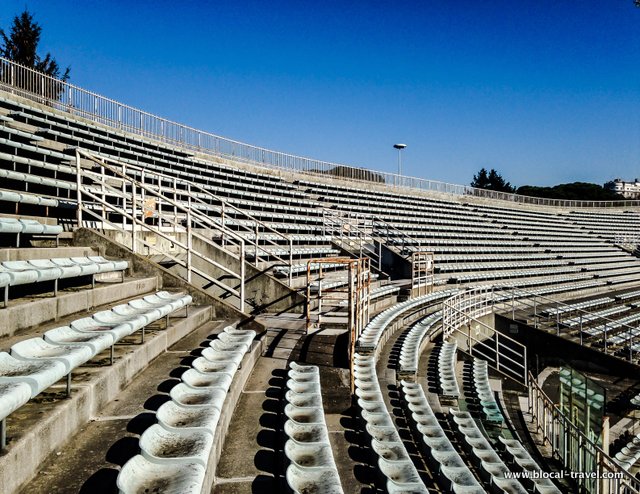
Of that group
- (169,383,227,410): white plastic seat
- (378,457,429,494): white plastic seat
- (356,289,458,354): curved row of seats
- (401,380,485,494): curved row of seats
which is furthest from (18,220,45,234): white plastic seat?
(401,380,485,494): curved row of seats

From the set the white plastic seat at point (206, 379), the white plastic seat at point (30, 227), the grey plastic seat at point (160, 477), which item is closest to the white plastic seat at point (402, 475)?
the white plastic seat at point (206, 379)

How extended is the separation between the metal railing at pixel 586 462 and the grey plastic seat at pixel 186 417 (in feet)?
11.5

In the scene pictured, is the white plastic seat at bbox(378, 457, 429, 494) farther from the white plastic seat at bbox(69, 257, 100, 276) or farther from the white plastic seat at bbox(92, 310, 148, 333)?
the white plastic seat at bbox(69, 257, 100, 276)

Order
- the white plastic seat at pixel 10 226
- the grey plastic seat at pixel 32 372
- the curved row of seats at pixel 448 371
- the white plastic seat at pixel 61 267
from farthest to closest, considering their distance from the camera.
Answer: the curved row of seats at pixel 448 371 → the white plastic seat at pixel 10 226 → the white plastic seat at pixel 61 267 → the grey plastic seat at pixel 32 372

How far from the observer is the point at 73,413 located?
2164mm

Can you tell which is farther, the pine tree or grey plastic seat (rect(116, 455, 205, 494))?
the pine tree

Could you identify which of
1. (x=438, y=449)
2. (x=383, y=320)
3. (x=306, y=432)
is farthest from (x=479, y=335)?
(x=306, y=432)

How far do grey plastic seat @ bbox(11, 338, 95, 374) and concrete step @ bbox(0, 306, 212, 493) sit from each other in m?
0.24

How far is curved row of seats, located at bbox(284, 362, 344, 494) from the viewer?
2146 mm

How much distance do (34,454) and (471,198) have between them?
97.9 ft

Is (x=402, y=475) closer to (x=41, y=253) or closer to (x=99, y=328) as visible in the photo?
(x=99, y=328)

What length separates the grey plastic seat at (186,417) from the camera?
82.4 inches

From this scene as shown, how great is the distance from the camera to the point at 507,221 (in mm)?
24688

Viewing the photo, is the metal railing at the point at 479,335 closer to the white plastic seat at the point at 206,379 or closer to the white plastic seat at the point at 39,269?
the white plastic seat at the point at 206,379
